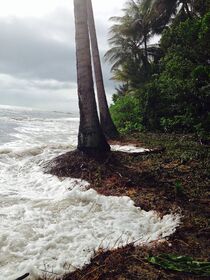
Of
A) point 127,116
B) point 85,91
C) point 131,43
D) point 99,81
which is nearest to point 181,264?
point 85,91

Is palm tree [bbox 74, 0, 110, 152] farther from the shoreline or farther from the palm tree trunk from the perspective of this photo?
the palm tree trunk

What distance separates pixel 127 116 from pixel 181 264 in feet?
41.7

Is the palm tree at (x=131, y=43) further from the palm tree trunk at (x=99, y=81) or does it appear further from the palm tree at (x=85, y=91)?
the palm tree at (x=85, y=91)

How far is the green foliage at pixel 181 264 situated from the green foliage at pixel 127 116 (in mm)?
11025

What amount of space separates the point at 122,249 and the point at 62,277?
0.73 metres

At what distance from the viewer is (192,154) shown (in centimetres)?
770

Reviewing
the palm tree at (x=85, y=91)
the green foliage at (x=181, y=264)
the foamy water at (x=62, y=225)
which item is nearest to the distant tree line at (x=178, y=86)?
the palm tree at (x=85, y=91)

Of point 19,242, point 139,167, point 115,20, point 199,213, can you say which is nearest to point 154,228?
point 199,213

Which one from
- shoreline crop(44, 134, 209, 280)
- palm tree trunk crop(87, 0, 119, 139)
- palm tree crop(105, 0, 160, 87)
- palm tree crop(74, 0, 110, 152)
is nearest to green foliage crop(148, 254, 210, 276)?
shoreline crop(44, 134, 209, 280)

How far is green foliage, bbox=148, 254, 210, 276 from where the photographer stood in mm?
2982

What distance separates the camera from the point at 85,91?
303 inches

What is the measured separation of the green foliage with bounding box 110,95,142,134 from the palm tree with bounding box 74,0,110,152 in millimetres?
6497

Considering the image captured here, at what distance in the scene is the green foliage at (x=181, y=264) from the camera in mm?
2982

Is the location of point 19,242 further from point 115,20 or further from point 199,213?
point 115,20
